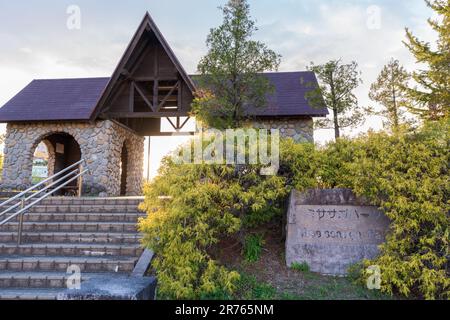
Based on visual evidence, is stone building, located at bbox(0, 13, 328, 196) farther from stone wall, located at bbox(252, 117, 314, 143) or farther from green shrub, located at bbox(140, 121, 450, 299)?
green shrub, located at bbox(140, 121, 450, 299)

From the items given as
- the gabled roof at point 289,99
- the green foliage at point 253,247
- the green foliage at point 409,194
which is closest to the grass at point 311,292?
the green foliage at point 409,194

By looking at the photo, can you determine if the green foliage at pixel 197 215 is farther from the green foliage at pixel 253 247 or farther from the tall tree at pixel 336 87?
the tall tree at pixel 336 87

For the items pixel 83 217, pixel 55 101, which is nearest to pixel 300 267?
pixel 83 217

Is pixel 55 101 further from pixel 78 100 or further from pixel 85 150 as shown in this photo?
pixel 85 150

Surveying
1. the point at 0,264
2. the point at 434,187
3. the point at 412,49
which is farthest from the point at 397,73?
the point at 0,264

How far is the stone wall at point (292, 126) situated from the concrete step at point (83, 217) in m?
5.68

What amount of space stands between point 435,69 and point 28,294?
475 inches

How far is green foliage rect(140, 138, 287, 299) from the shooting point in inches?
118

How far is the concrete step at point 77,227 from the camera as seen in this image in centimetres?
474

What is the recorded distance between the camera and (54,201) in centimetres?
602

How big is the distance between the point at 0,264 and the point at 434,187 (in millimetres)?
5551

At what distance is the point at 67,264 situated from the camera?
12.3 feet

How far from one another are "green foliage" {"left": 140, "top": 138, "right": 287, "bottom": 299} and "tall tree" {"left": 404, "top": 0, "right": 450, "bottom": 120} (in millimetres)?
8700
